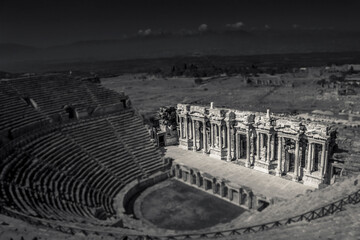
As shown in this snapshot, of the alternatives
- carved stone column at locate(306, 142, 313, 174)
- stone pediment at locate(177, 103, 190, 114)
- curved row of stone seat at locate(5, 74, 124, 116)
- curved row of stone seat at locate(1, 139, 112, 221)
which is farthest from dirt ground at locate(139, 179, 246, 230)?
curved row of stone seat at locate(5, 74, 124, 116)

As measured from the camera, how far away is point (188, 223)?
101 feet

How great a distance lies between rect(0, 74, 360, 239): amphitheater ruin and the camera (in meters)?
27.3

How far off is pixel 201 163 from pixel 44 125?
21.4 metres

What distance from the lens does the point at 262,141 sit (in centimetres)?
4062

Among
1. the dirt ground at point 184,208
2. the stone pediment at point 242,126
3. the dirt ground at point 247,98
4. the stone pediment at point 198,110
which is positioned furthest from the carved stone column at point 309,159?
the dirt ground at point 247,98

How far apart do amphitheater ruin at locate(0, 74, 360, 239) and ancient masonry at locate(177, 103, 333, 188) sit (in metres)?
0.13

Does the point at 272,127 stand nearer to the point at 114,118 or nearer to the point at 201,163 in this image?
the point at 201,163

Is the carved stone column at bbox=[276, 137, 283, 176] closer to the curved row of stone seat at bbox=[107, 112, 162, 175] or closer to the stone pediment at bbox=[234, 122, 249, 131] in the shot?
the stone pediment at bbox=[234, 122, 249, 131]

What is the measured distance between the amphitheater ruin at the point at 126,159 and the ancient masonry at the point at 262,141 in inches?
5.2

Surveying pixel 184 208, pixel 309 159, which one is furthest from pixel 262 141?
pixel 184 208

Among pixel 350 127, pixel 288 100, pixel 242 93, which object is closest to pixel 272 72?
pixel 242 93

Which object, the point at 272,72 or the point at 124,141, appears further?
the point at 272,72

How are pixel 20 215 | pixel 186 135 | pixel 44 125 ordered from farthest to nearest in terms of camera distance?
pixel 186 135, pixel 44 125, pixel 20 215

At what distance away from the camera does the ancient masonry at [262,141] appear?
118 feet
